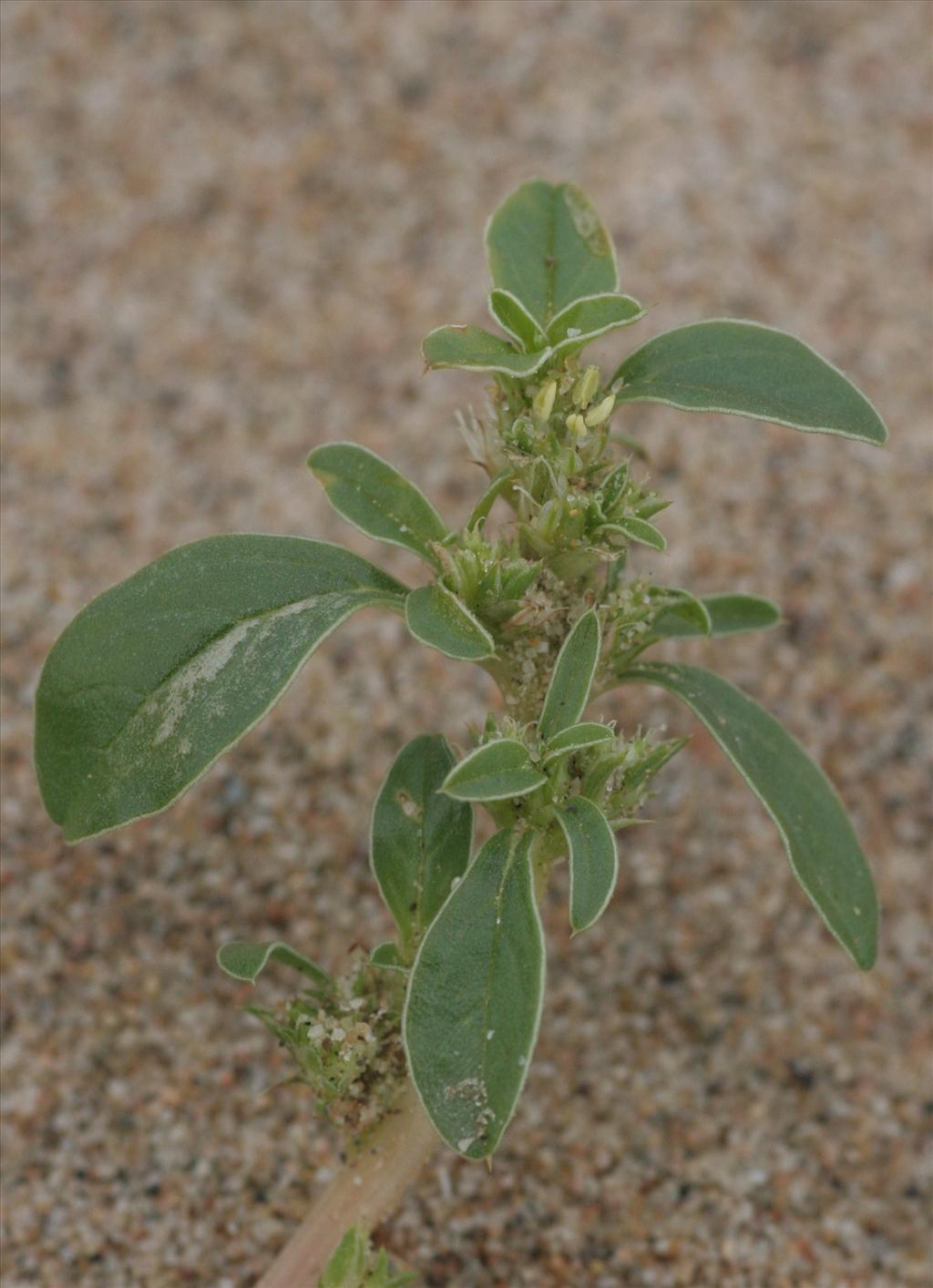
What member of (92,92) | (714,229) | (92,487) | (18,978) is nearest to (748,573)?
(714,229)

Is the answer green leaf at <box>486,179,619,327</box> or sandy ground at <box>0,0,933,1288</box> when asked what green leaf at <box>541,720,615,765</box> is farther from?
sandy ground at <box>0,0,933,1288</box>

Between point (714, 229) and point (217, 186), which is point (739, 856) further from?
point (217, 186)

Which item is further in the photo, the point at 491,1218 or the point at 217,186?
the point at 217,186

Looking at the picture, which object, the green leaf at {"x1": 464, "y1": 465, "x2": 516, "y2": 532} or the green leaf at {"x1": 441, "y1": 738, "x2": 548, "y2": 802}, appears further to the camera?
the green leaf at {"x1": 464, "y1": 465, "x2": 516, "y2": 532}

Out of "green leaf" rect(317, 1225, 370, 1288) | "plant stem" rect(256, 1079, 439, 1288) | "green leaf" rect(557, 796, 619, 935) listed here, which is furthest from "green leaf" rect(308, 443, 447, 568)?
"green leaf" rect(317, 1225, 370, 1288)

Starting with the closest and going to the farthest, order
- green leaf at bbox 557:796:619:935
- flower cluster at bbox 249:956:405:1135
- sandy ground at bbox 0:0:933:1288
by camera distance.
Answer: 1. green leaf at bbox 557:796:619:935
2. flower cluster at bbox 249:956:405:1135
3. sandy ground at bbox 0:0:933:1288

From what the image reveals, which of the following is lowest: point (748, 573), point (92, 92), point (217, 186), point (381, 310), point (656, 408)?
point (748, 573)
